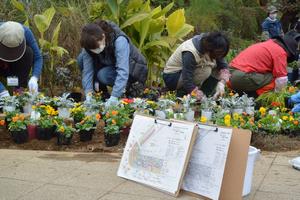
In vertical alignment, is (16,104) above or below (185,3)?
below

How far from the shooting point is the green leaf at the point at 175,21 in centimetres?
833

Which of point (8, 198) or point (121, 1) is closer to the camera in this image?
point (8, 198)

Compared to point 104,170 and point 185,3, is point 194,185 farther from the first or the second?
point 185,3

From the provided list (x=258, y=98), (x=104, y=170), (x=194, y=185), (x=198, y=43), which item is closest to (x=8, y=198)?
(x=104, y=170)

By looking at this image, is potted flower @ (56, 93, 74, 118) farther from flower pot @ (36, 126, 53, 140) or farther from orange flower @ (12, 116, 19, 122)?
Result: orange flower @ (12, 116, 19, 122)

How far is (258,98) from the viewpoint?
6.85 m

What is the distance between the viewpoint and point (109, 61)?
21.3ft

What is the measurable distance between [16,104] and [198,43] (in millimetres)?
2241

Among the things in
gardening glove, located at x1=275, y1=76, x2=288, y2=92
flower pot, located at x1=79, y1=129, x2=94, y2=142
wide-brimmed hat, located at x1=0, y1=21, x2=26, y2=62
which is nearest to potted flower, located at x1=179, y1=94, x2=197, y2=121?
flower pot, located at x1=79, y1=129, x2=94, y2=142

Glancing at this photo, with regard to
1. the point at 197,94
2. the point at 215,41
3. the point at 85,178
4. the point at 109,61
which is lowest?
the point at 85,178

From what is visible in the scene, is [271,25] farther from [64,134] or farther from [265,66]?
[64,134]

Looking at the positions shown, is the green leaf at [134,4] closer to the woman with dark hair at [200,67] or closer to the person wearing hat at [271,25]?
the woman with dark hair at [200,67]

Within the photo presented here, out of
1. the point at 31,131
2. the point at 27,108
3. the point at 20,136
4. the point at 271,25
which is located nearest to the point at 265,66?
the point at 27,108

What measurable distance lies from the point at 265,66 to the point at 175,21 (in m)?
1.92
